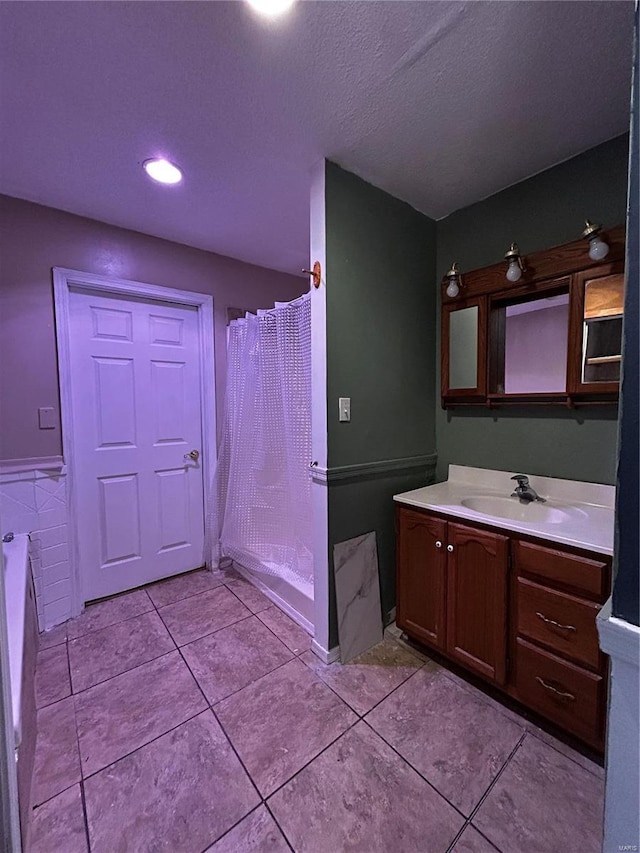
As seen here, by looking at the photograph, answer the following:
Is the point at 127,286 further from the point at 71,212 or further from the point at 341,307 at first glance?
the point at 341,307

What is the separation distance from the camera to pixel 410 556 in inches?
66.8

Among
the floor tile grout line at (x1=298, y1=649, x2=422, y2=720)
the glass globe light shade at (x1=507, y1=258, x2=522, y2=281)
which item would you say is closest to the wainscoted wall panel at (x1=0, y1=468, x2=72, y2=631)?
the floor tile grout line at (x1=298, y1=649, x2=422, y2=720)

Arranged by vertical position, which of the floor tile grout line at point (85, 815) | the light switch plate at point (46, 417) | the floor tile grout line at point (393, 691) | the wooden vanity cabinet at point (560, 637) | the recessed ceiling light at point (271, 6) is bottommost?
the floor tile grout line at point (85, 815)

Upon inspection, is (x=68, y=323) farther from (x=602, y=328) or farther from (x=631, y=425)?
(x=602, y=328)

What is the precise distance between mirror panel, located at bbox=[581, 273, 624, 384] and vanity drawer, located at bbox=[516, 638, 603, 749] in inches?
44.6

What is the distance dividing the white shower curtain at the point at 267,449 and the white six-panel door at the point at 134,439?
24 cm

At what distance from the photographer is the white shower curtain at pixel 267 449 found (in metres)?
1.97

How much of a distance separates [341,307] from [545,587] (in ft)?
4.66

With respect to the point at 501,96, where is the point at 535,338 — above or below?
below

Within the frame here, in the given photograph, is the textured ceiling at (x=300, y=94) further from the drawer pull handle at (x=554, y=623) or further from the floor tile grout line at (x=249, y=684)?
the floor tile grout line at (x=249, y=684)

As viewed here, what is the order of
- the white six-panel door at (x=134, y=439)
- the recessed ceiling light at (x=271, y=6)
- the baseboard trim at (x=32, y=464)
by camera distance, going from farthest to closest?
the white six-panel door at (x=134, y=439) → the baseboard trim at (x=32, y=464) → the recessed ceiling light at (x=271, y=6)

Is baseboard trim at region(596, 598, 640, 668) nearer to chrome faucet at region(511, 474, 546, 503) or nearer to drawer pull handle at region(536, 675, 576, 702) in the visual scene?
drawer pull handle at region(536, 675, 576, 702)

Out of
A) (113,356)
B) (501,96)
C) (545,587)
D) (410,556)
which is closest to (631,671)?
(545,587)

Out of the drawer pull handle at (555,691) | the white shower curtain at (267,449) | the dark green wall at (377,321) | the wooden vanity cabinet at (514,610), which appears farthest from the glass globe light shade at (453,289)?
the drawer pull handle at (555,691)
